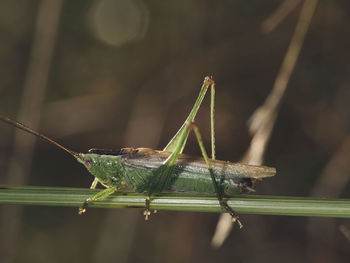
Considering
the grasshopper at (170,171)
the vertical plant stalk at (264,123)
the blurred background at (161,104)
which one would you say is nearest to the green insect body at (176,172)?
the grasshopper at (170,171)

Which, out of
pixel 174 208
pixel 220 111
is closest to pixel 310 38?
pixel 220 111

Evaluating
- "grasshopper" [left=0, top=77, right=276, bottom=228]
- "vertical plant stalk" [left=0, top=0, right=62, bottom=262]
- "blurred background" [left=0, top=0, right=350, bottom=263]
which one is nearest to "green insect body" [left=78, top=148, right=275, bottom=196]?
"grasshopper" [left=0, top=77, right=276, bottom=228]

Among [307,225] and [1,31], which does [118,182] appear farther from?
[1,31]

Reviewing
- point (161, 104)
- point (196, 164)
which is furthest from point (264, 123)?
point (161, 104)

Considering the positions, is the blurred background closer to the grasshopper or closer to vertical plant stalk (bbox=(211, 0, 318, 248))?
vertical plant stalk (bbox=(211, 0, 318, 248))

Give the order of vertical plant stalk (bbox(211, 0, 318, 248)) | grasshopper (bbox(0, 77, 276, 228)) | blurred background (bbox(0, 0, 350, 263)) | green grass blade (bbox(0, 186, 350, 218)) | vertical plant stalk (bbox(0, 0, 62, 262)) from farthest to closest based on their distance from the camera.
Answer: blurred background (bbox(0, 0, 350, 263)), vertical plant stalk (bbox(0, 0, 62, 262)), vertical plant stalk (bbox(211, 0, 318, 248)), grasshopper (bbox(0, 77, 276, 228)), green grass blade (bbox(0, 186, 350, 218))

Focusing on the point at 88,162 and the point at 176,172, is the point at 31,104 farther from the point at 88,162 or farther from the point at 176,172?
the point at 176,172
